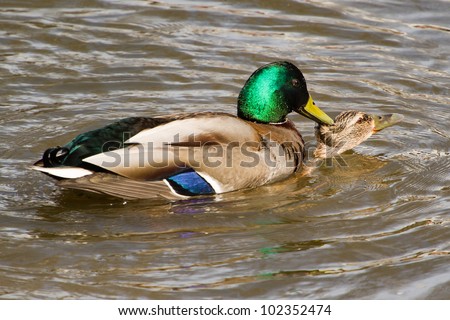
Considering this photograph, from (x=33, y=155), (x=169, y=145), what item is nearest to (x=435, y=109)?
(x=169, y=145)

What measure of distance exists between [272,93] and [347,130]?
0.85 m

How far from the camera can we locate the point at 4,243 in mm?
7359

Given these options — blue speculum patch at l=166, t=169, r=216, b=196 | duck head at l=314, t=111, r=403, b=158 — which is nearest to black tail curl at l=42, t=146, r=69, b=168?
blue speculum patch at l=166, t=169, r=216, b=196

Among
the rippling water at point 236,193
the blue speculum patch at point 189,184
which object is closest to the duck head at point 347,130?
the rippling water at point 236,193

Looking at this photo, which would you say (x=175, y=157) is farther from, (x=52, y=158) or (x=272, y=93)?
(x=272, y=93)

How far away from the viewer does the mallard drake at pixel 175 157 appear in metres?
8.02

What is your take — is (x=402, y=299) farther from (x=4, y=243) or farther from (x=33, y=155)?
(x=33, y=155)

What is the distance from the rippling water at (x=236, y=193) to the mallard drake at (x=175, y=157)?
0.15 m

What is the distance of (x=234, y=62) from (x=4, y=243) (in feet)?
15.8

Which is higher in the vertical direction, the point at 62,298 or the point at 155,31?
the point at 155,31

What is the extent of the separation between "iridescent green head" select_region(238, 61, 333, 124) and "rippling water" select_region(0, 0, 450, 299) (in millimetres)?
677

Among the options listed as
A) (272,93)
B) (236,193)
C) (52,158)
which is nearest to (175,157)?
(236,193)

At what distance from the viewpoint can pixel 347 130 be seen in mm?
9375

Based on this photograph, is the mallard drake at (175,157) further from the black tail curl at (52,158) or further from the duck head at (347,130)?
the duck head at (347,130)
